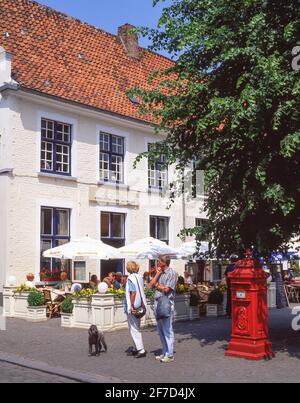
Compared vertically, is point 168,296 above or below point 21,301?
above

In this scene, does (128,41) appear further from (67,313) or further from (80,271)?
(67,313)

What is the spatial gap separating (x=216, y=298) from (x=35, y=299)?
221 inches

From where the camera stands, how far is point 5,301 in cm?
1702

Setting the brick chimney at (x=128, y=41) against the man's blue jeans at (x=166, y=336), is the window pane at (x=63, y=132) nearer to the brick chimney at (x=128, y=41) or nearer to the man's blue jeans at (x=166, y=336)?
the brick chimney at (x=128, y=41)

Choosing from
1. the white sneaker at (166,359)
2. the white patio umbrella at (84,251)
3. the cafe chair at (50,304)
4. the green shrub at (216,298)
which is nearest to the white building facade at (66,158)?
the white patio umbrella at (84,251)

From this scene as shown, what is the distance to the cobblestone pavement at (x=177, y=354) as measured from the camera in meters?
8.58

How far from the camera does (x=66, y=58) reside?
71.8ft

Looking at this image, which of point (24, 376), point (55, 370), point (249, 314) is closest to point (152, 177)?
point (249, 314)

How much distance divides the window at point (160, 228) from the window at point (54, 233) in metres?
4.59

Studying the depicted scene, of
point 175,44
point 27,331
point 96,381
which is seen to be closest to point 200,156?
point 175,44

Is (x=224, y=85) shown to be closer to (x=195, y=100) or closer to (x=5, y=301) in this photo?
(x=195, y=100)

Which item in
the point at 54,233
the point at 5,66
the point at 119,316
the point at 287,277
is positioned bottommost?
the point at 119,316

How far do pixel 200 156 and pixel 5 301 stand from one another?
8.62 meters

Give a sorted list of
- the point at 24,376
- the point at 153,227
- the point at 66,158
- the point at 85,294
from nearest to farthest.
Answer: the point at 24,376 < the point at 85,294 < the point at 66,158 < the point at 153,227
